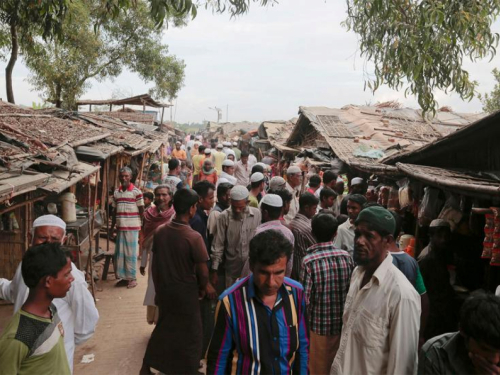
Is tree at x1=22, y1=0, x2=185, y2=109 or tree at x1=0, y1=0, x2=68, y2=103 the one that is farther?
tree at x1=22, y1=0, x2=185, y2=109

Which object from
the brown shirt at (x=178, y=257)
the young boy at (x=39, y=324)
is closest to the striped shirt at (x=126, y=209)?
the brown shirt at (x=178, y=257)

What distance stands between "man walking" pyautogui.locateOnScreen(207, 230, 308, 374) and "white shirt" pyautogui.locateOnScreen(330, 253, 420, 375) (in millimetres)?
514

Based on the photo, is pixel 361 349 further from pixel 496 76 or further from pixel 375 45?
pixel 496 76

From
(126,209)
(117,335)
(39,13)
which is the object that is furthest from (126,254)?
(39,13)

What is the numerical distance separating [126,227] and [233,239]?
10.4 ft

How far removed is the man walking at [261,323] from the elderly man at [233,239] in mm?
2898

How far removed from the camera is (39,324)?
104 inches

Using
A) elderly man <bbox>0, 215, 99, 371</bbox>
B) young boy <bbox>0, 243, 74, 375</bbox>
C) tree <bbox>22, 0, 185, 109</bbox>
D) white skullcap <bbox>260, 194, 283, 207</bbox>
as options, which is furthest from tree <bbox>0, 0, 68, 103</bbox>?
tree <bbox>22, 0, 185, 109</bbox>

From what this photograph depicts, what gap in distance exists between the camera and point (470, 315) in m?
2.31

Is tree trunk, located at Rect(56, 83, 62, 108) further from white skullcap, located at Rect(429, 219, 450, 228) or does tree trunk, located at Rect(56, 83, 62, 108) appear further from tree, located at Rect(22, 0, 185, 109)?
white skullcap, located at Rect(429, 219, 450, 228)

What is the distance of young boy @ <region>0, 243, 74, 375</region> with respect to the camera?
98.2 inches

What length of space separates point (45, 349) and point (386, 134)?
11.8 meters

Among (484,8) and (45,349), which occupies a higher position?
(484,8)

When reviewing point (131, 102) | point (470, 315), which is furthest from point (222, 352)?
point (131, 102)
